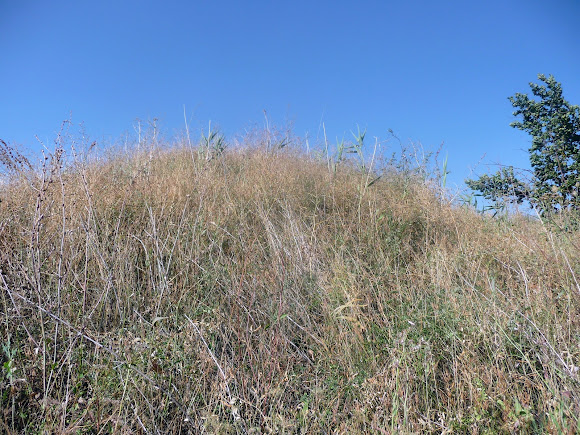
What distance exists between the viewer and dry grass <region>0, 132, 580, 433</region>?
68.0 inches

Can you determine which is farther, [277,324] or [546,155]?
[546,155]

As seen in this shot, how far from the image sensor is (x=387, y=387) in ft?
5.87

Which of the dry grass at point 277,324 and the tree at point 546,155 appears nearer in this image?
the dry grass at point 277,324

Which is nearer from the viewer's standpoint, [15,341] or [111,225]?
[15,341]

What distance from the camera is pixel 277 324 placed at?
2211mm

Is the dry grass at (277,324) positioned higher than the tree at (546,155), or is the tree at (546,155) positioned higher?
the tree at (546,155)

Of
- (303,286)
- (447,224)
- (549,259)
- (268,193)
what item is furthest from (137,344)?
(447,224)

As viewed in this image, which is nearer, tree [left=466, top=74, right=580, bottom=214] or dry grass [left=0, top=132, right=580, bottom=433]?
dry grass [left=0, top=132, right=580, bottom=433]

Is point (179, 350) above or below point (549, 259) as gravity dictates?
below

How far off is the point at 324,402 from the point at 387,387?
32cm

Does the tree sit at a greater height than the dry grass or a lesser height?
greater

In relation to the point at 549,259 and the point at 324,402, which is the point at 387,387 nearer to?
the point at 324,402

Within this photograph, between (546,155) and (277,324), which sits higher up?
(546,155)

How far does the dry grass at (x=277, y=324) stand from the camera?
1.73 metres
